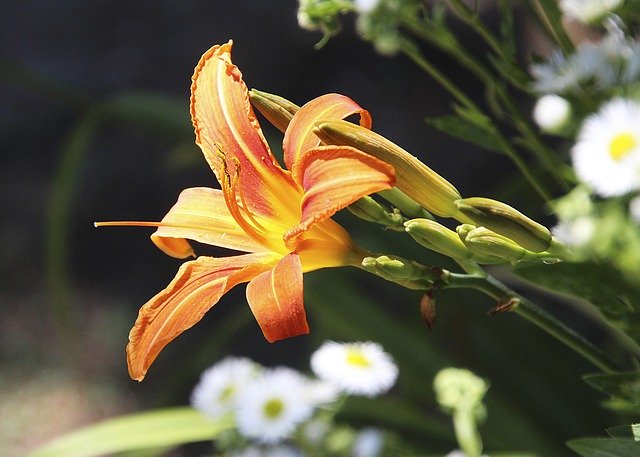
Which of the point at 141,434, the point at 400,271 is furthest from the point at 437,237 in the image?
the point at 141,434

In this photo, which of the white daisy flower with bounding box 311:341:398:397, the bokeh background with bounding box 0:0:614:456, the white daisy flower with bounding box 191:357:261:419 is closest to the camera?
the white daisy flower with bounding box 311:341:398:397

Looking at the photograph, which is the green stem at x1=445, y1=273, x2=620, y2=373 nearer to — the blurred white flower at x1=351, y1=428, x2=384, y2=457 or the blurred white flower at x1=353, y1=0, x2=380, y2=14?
the blurred white flower at x1=353, y1=0, x2=380, y2=14

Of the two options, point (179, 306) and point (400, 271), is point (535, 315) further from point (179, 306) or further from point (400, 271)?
point (179, 306)

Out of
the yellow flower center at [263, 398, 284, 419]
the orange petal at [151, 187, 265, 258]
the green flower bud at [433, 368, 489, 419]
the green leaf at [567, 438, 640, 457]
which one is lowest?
the green leaf at [567, 438, 640, 457]

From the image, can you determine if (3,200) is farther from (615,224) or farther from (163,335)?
(615,224)

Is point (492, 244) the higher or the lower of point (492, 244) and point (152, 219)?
the lower

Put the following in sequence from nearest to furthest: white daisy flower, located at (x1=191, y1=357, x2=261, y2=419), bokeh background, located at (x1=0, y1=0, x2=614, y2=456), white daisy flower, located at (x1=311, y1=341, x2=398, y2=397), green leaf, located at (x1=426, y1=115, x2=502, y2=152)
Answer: green leaf, located at (x1=426, y1=115, x2=502, y2=152)
white daisy flower, located at (x1=311, y1=341, x2=398, y2=397)
white daisy flower, located at (x1=191, y1=357, x2=261, y2=419)
bokeh background, located at (x1=0, y1=0, x2=614, y2=456)

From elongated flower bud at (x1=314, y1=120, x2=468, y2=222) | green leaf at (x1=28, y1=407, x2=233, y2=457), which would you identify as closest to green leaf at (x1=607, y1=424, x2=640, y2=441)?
elongated flower bud at (x1=314, y1=120, x2=468, y2=222)

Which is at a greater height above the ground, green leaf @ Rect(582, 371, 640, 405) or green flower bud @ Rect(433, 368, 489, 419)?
green flower bud @ Rect(433, 368, 489, 419)
